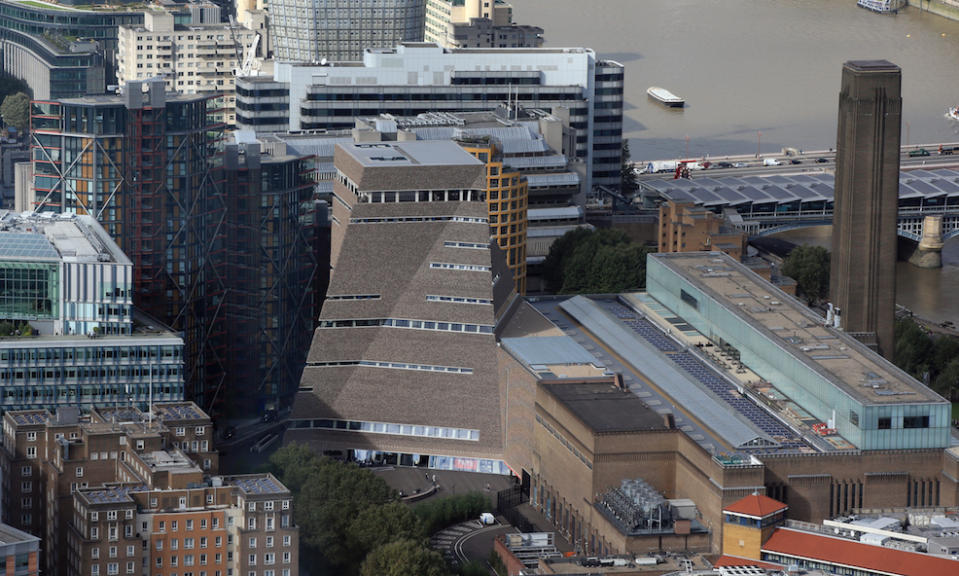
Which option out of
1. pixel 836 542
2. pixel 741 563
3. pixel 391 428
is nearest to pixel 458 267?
pixel 391 428

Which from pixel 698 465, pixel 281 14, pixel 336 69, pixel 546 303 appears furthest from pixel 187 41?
pixel 698 465

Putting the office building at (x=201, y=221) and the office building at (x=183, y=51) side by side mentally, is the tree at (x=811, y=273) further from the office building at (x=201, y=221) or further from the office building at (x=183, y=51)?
the office building at (x=183, y=51)

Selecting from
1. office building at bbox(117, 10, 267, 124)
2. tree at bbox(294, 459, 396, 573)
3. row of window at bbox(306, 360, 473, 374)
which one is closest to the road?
office building at bbox(117, 10, 267, 124)

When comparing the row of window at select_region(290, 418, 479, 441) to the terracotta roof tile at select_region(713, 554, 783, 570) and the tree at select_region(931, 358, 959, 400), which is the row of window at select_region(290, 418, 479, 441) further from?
the tree at select_region(931, 358, 959, 400)

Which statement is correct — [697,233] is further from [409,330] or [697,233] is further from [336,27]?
[336,27]

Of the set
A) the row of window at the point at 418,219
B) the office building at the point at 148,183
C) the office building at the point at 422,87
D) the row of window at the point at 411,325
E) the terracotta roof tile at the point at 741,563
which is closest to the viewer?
the terracotta roof tile at the point at 741,563

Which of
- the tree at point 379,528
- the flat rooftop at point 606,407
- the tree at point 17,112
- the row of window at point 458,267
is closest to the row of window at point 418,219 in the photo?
the row of window at point 458,267
